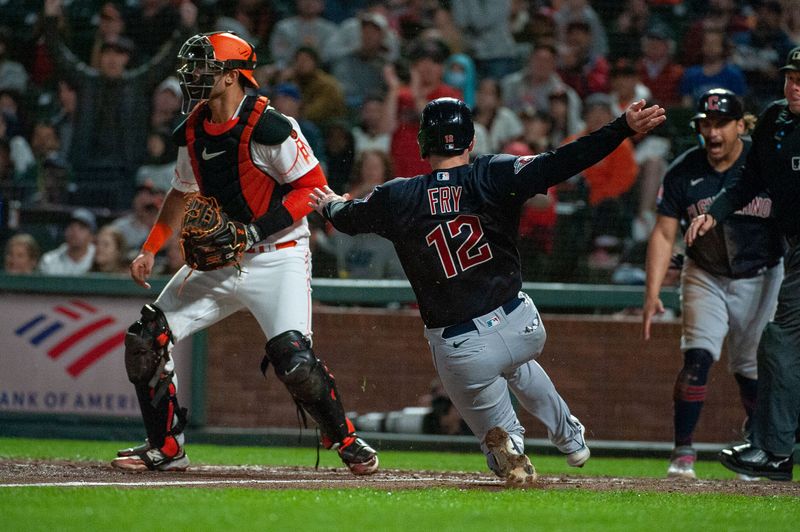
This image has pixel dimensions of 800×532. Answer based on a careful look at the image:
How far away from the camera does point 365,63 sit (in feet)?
35.7

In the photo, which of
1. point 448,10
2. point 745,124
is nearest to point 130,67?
point 448,10

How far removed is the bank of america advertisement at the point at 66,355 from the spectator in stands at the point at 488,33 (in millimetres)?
4232

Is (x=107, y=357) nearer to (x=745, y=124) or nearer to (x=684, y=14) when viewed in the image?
(x=745, y=124)

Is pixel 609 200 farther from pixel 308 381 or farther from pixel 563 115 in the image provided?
pixel 308 381

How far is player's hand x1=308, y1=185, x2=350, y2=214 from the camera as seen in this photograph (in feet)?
17.9

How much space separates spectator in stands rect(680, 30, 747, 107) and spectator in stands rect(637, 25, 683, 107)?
0.08 m

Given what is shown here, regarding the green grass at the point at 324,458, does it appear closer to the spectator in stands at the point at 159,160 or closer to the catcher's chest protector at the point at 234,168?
the catcher's chest protector at the point at 234,168

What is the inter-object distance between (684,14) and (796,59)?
5.36 metres

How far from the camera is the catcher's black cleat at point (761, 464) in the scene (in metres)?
5.48

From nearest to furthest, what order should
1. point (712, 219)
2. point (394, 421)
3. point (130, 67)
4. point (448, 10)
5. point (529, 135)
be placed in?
point (712, 219), point (394, 421), point (529, 135), point (130, 67), point (448, 10)

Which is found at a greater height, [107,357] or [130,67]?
[130,67]

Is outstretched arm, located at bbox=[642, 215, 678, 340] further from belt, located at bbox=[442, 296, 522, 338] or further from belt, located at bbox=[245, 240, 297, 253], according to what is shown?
belt, located at bbox=[245, 240, 297, 253]

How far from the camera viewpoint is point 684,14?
10.7 metres

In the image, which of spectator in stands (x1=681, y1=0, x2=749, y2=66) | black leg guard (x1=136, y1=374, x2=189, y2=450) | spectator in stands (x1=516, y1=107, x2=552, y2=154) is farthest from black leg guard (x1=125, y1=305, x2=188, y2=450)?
spectator in stands (x1=681, y1=0, x2=749, y2=66)
